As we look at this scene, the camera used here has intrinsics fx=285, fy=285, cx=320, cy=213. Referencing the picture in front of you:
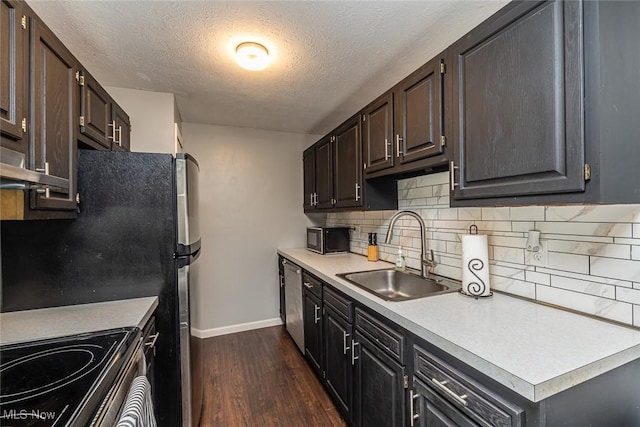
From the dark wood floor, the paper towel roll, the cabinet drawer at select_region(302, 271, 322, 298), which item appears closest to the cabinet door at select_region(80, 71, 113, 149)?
the cabinet drawer at select_region(302, 271, 322, 298)

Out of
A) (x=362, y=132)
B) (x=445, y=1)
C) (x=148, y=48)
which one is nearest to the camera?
(x=445, y=1)

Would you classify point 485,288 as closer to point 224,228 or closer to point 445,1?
point 445,1

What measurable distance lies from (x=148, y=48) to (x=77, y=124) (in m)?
0.64

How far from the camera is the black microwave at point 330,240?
9.62 ft

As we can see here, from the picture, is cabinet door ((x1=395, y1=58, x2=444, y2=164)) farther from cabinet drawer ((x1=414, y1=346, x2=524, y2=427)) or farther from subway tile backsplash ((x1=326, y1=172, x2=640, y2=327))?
cabinet drawer ((x1=414, y1=346, x2=524, y2=427))

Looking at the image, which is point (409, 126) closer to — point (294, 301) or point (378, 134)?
point (378, 134)

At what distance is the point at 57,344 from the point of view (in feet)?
3.55

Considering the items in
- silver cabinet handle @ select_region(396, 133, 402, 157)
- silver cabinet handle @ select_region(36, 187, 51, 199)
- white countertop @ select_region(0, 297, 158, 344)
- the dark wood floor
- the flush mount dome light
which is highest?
the flush mount dome light

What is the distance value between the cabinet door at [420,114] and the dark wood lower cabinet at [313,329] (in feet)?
4.22

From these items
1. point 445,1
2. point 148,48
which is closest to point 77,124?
point 148,48

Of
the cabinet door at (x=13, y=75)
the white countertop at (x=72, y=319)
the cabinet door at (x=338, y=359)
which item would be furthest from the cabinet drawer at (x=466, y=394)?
the cabinet door at (x=13, y=75)

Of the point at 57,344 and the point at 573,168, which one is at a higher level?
the point at 573,168

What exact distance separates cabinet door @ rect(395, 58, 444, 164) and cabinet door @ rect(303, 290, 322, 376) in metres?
1.30

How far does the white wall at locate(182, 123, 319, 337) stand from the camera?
3133 mm
